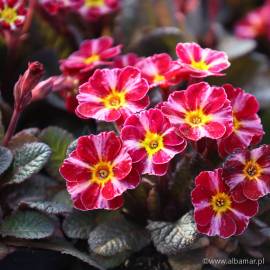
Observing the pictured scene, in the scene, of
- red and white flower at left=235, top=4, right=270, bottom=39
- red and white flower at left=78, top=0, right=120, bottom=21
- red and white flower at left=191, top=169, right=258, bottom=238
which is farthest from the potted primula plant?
red and white flower at left=235, top=4, right=270, bottom=39

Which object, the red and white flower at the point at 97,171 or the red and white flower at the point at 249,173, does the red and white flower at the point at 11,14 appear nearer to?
the red and white flower at the point at 97,171

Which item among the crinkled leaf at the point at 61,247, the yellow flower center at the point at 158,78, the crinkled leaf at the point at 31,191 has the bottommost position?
the crinkled leaf at the point at 61,247

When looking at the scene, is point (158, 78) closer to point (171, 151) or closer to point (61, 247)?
point (171, 151)

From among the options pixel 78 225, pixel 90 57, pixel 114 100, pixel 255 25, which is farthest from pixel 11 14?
pixel 255 25

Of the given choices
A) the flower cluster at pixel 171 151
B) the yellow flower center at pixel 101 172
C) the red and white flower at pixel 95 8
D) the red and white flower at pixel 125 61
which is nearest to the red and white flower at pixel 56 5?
the red and white flower at pixel 95 8

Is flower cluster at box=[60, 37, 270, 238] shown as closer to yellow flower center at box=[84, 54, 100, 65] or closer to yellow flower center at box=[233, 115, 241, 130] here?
yellow flower center at box=[233, 115, 241, 130]

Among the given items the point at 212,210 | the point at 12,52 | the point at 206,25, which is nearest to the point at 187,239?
the point at 212,210
